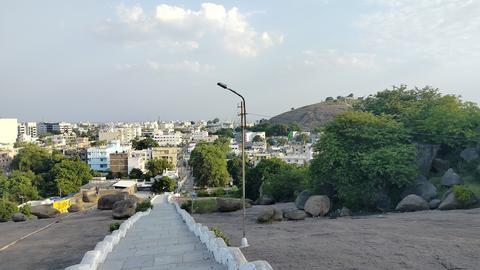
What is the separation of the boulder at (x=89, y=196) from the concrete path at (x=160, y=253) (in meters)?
43.7

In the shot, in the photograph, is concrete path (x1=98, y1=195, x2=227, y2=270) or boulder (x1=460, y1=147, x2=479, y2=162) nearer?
concrete path (x1=98, y1=195, x2=227, y2=270)

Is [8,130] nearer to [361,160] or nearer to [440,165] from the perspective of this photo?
[361,160]

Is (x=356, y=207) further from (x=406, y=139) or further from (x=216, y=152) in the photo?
Result: (x=216, y=152)

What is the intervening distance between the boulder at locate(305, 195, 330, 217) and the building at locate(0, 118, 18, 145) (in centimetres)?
13761

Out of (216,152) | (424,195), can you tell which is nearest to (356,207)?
(424,195)

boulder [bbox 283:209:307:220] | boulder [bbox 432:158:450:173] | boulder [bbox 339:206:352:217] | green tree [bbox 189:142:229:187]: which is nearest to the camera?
boulder [bbox 283:209:307:220]

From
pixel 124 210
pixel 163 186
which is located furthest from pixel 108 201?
pixel 163 186

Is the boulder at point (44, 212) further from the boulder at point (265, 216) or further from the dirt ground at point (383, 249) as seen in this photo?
the dirt ground at point (383, 249)

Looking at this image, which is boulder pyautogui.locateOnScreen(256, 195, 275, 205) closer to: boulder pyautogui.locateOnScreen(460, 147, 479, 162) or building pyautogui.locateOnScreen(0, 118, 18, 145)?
boulder pyautogui.locateOnScreen(460, 147, 479, 162)

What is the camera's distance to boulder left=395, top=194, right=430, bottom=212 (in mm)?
24622

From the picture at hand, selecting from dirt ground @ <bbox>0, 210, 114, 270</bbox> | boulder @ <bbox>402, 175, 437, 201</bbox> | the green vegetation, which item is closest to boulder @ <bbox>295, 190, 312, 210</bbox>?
boulder @ <bbox>402, 175, 437, 201</bbox>

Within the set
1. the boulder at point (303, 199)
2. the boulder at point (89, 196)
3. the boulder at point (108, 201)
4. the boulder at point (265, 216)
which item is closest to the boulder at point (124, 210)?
the boulder at point (108, 201)

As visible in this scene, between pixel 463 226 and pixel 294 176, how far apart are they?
20.7m

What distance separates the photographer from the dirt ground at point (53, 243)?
13891 millimetres
